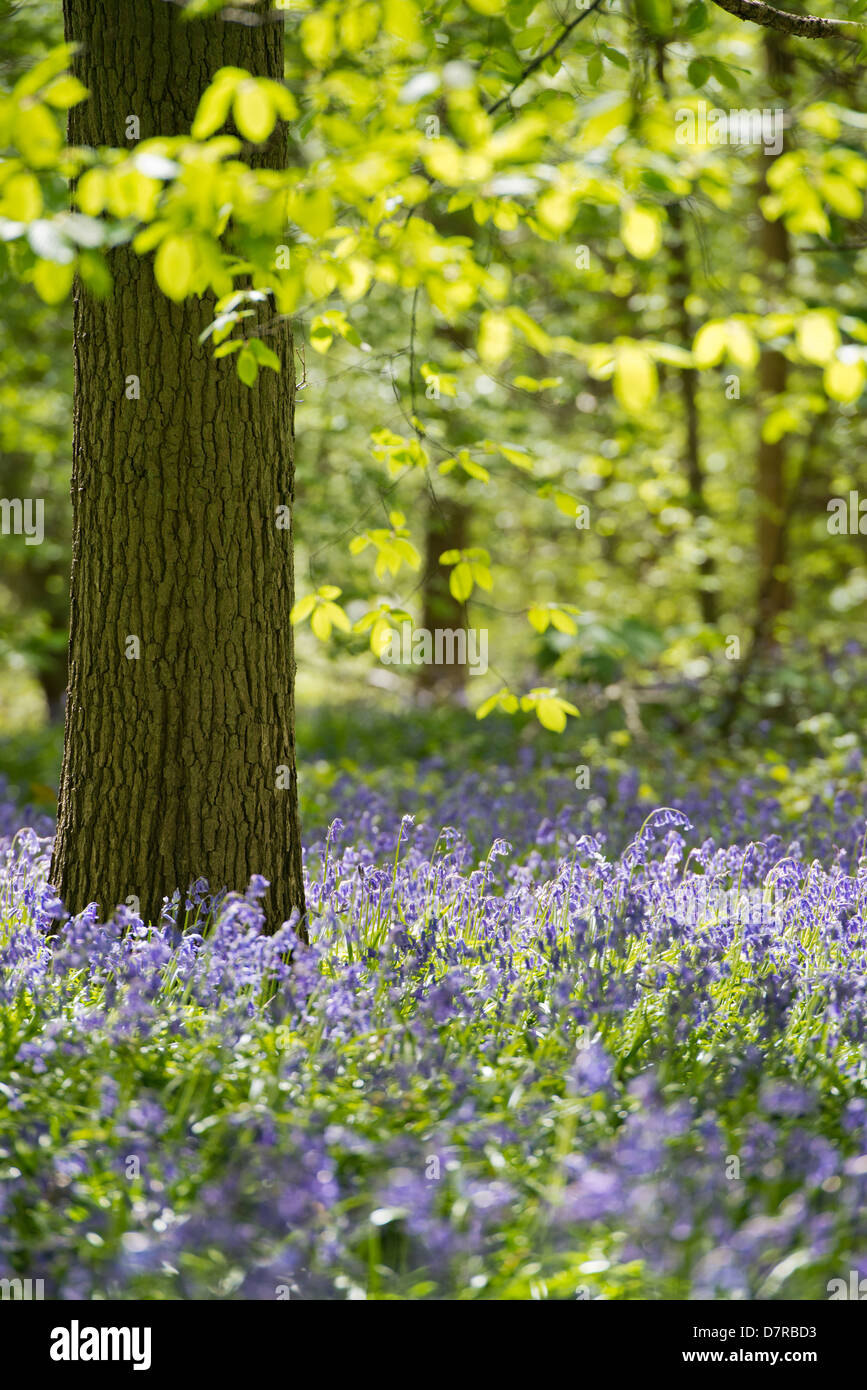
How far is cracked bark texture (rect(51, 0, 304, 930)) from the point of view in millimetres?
3674

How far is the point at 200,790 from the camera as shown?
377 cm

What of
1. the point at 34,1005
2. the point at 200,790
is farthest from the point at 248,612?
the point at 34,1005

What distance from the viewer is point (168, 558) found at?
12.1 ft

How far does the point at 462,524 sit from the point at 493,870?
26.2ft

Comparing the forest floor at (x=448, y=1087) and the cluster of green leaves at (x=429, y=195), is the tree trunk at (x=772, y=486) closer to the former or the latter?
the cluster of green leaves at (x=429, y=195)

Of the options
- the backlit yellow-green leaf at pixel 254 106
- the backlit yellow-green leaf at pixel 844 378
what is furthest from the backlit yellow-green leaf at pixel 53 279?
the backlit yellow-green leaf at pixel 844 378

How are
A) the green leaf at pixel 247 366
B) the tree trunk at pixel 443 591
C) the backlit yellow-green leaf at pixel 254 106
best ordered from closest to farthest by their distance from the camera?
the backlit yellow-green leaf at pixel 254 106 < the green leaf at pixel 247 366 < the tree trunk at pixel 443 591

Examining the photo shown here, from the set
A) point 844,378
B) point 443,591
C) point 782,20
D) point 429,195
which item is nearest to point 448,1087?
point 844,378

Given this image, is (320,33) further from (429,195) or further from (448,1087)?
(448,1087)

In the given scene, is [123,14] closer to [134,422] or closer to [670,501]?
[134,422]

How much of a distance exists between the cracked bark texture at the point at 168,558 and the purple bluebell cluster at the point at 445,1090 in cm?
26

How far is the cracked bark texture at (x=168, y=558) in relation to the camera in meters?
3.67

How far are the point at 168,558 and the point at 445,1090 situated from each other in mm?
1903

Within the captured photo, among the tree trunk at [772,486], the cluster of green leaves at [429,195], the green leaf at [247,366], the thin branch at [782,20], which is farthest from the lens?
the tree trunk at [772,486]
